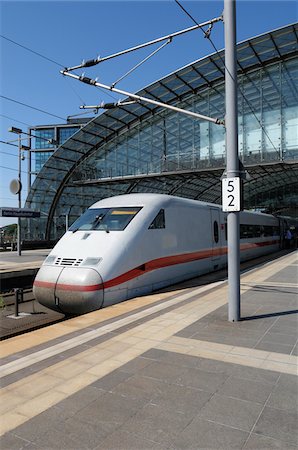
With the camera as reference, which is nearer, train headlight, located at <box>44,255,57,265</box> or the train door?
train headlight, located at <box>44,255,57,265</box>

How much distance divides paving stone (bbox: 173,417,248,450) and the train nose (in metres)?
4.66

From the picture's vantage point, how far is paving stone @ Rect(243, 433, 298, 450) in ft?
9.19

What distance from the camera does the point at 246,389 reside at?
3736mm

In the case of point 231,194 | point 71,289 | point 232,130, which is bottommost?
point 71,289

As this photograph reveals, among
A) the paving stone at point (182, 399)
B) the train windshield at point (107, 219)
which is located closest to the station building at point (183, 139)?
the train windshield at point (107, 219)

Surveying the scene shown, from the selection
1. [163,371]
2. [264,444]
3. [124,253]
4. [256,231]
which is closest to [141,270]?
[124,253]

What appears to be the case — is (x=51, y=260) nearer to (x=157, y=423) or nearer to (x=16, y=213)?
(x=157, y=423)

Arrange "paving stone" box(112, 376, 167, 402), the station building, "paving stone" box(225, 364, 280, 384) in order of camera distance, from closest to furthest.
Answer: "paving stone" box(112, 376, 167, 402) < "paving stone" box(225, 364, 280, 384) < the station building

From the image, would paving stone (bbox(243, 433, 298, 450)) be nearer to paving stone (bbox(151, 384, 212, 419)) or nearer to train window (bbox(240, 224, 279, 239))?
paving stone (bbox(151, 384, 212, 419))

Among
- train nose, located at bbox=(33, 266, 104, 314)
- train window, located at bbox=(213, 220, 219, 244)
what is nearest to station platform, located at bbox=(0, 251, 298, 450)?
train nose, located at bbox=(33, 266, 104, 314)

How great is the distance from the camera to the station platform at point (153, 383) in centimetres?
296

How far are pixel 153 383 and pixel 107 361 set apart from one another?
0.83 metres

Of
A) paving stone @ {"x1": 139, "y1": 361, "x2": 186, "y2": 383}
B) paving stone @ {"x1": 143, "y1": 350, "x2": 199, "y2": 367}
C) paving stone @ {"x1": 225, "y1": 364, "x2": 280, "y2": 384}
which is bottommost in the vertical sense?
paving stone @ {"x1": 225, "y1": 364, "x2": 280, "y2": 384}

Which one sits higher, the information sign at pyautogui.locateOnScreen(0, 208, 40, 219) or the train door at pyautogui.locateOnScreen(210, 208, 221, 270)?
the information sign at pyautogui.locateOnScreen(0, 208, 40, 219)
